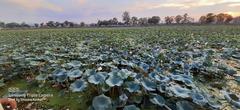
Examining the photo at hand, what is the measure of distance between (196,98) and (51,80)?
2926 millimetres

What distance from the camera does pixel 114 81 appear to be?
12.4ft

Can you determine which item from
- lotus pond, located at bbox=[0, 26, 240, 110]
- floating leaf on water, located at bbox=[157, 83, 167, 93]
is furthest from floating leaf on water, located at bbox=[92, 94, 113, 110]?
floating leaf on water, located at bbox=[157, 83, 167, 93]

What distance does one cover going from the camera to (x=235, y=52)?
9039mm

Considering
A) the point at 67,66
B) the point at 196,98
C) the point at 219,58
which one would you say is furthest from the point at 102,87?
the point at 219,58

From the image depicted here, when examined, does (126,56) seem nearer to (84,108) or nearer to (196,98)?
(84,108)

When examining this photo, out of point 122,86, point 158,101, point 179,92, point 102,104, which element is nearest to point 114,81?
point 122,86

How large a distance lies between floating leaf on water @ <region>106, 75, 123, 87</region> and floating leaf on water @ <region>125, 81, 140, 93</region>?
14 centimetres

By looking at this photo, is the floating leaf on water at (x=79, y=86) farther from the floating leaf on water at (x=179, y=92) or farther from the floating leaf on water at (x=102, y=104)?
the floating leaf on water at (x=179, y=92)

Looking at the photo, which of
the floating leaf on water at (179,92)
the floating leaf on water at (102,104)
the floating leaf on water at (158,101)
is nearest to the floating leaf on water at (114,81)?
the floating leaf on water at (102,104)

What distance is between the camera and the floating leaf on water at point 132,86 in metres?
3.76

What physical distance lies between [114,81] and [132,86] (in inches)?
10.5

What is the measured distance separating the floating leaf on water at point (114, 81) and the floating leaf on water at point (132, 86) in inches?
5.6

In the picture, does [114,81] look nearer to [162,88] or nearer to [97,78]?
[97,78]

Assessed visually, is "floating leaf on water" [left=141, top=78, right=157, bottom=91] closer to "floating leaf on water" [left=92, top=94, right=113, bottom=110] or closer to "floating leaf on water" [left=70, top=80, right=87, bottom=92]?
"floating leaf on water" [left=92, top=94, right=113, bottom=110]
